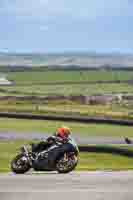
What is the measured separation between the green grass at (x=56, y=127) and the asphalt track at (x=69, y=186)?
3330 centimetres

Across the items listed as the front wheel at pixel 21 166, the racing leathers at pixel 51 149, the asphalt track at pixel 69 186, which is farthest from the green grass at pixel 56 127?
the asphalt track at pixel 69 186

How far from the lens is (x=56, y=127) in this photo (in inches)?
2311

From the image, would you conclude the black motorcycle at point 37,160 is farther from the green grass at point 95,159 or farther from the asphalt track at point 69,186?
the green grass at point 95,159

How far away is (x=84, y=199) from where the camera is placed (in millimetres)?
15320

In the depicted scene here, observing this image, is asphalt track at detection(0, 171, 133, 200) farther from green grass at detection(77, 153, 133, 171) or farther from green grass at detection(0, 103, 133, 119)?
green grass at detection(0, 103, 133, 119)

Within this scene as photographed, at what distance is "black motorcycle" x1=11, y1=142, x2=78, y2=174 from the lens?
22688mm

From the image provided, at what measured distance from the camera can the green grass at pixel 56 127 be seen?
5522 centimetres

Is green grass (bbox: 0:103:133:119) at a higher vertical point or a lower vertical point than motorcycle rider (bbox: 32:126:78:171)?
lower

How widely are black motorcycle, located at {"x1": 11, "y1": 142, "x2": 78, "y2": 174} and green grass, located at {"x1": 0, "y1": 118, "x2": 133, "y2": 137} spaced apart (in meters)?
30.8

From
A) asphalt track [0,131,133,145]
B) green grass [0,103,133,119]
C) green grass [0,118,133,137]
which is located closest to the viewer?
asphalt track [0,131,133,145]

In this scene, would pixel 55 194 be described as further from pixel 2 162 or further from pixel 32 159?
pixel 2 162

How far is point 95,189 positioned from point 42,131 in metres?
38.8

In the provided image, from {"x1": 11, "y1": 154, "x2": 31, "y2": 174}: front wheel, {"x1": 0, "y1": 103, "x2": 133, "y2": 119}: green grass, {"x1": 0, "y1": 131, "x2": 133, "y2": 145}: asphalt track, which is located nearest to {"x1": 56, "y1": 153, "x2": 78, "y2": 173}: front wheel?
{"x1": 11, "y1": 154, "x2": 31, "y2": 174}: front wheel

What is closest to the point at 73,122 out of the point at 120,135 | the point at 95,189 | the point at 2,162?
the point at 120,135
